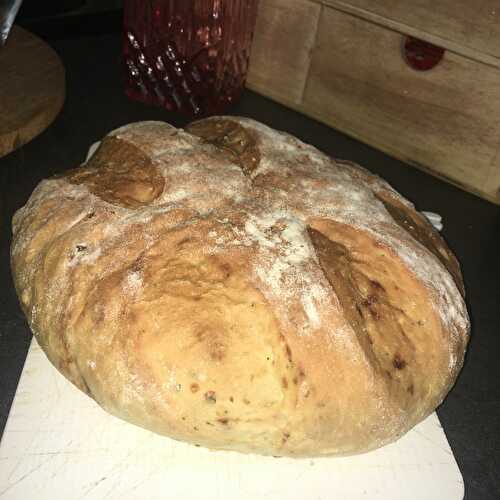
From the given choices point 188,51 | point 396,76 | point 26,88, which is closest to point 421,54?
point 396,76

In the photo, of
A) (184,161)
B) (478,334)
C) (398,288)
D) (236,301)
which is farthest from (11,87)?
(478,334)

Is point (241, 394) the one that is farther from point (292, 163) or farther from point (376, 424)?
point (292, 163)

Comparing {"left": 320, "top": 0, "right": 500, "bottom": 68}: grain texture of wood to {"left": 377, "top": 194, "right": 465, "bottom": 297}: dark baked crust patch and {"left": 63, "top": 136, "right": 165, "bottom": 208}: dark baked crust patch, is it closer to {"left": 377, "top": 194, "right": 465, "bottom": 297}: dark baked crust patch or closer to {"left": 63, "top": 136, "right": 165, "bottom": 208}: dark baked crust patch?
{"left": 377, "top": 194, "right": 465, "bottom": 297}: dark baked crust patch

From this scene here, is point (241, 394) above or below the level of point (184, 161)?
below

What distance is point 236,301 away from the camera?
0.79 m

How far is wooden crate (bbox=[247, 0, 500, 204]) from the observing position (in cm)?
140

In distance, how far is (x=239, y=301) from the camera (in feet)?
2.59

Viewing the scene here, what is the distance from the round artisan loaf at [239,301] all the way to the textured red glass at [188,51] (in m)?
0.65

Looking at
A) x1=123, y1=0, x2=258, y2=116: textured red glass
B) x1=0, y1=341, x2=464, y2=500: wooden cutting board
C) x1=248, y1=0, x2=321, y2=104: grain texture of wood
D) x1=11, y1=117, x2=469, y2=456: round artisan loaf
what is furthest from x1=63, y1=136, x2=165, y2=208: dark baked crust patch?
x1=248, y1=0, x2=321, y2=104: grain texture of wood

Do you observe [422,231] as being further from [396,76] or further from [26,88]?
[26,88]

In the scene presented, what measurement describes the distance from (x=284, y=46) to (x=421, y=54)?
0.42 metres

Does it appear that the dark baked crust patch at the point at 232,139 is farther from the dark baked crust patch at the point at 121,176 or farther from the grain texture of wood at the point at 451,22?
the grain texture of wood at the point at 451,22

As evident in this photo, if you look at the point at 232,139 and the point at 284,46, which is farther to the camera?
the point at 284,46

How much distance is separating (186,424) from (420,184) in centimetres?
112
